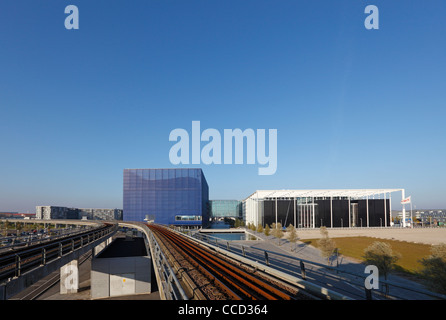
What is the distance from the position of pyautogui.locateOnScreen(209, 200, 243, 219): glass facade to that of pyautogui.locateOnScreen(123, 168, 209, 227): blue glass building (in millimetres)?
53715

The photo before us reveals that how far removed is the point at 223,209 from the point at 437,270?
14313 centimetres

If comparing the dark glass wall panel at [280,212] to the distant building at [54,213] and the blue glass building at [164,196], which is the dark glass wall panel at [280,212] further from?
the distant building at [54,213]

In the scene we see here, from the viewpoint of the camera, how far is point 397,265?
31734 mm

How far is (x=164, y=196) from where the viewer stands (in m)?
104

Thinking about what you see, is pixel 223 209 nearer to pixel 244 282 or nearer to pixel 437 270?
pixel 437 270

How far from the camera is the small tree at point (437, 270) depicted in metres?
17.1

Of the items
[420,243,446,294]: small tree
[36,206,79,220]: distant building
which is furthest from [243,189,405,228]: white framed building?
[36,206,79,220]: distant building

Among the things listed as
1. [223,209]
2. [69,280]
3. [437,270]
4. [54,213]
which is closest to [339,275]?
[437,270]

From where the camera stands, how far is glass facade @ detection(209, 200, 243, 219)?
6191 inches

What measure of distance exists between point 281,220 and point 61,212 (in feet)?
554

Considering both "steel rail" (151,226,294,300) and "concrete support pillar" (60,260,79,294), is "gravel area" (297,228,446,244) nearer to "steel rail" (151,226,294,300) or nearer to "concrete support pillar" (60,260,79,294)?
"concrete support pillar" (60,260,79,294)

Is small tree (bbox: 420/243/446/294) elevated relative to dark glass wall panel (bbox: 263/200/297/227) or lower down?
elevated

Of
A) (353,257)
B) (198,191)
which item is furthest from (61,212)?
(353,257)
